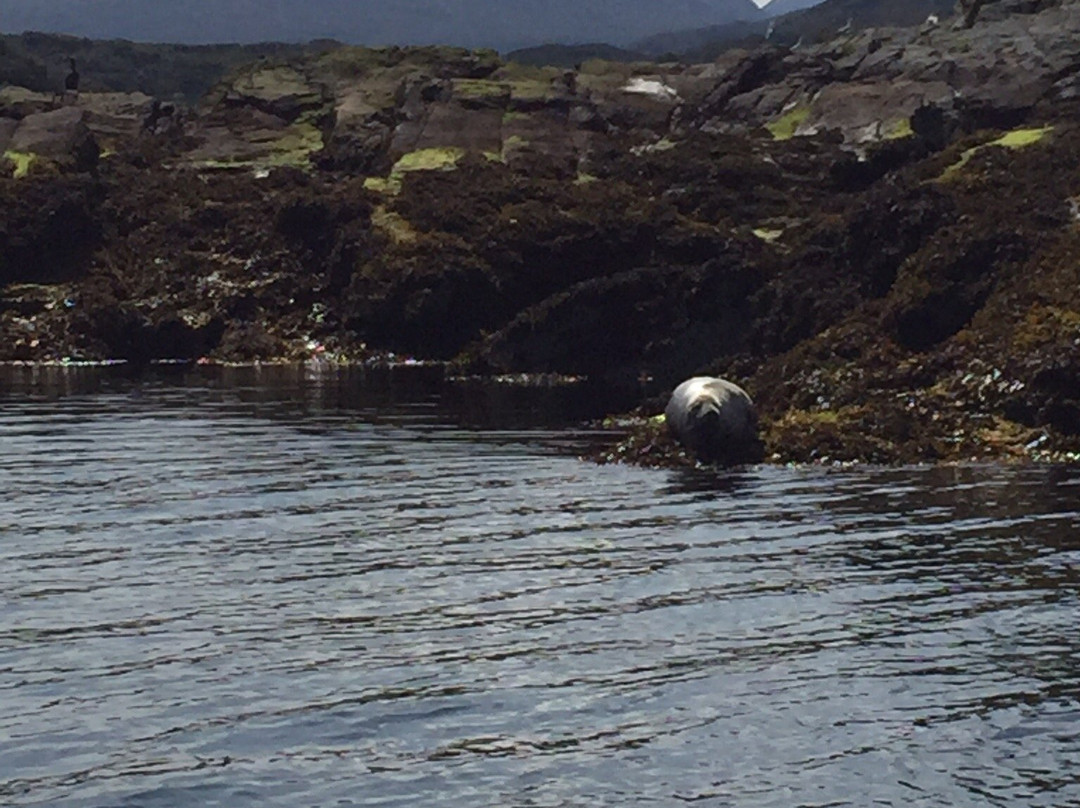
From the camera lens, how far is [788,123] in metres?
96.6

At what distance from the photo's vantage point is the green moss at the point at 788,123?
9444 cm

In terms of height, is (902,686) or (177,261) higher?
(177,261)

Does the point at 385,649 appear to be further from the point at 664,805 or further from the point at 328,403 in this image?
the point at 328,403

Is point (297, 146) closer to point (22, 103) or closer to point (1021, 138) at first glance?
point (22, 103)

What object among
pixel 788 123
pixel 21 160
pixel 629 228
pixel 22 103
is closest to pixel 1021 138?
pixel 629 228

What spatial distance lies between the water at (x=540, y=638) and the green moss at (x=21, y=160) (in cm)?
6253

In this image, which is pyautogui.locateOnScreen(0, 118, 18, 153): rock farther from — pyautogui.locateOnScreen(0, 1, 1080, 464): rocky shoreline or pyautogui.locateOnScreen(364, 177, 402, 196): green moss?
pyautogui.locateOnScreen(364, 177, 402, 196): green moss

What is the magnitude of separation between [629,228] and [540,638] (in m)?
51.0

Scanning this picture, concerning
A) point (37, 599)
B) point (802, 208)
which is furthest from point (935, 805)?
point (802, 208)

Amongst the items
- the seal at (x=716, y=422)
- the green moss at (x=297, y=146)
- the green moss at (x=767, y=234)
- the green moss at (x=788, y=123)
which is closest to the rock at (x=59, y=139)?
the green moss at (x=297, y=146)

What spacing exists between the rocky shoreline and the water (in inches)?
273

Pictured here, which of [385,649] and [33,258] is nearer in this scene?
[385,649]

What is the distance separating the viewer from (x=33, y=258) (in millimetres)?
79250

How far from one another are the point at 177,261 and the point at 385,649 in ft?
199
